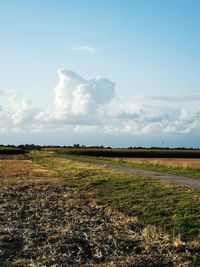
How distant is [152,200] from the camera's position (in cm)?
2373

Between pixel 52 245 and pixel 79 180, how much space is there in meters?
21.7

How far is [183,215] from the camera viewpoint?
64.5 ft

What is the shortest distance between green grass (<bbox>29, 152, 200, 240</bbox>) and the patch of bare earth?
94 centimetres

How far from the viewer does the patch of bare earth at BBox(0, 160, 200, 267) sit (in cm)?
1319

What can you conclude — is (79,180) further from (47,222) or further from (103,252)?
(103,252)

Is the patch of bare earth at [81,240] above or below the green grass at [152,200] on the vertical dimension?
below

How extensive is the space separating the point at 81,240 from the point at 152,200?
8898mm

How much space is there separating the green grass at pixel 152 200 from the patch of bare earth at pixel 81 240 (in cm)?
94

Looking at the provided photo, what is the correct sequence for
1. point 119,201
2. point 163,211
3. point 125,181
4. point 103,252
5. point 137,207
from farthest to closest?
point 125,181, point 119,201, point 137,207, point 163,211, point 103,252

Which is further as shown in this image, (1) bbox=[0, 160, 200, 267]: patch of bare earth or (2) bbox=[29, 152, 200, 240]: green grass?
(2) bbox=[29, 152, 200, 240]: green grass

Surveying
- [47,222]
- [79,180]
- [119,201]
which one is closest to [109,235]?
[47,222]

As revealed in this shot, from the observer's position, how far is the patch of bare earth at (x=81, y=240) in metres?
13.2

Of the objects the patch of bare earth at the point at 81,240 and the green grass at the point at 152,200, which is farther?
the green grass at the point at 152,200

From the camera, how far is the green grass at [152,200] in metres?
18.5
